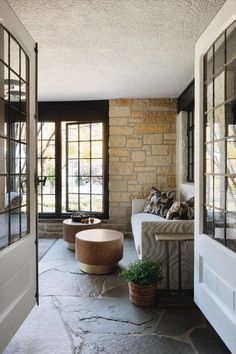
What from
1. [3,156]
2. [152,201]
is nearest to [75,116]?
[152,201]

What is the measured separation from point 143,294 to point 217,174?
127cm

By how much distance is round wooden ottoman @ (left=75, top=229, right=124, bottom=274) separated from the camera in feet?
10.00

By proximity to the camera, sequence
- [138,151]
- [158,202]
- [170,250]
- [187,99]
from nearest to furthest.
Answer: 1. [170,250]
2. [187,99]
3. [158,202]
4. [138,151]

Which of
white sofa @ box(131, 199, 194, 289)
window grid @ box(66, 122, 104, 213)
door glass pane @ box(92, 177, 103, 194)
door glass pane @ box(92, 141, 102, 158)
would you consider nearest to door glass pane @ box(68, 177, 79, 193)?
window grid @ box(66, 122, 104, 213)

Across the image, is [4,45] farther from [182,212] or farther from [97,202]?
[97,202]

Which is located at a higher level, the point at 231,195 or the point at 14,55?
the point at 14,55

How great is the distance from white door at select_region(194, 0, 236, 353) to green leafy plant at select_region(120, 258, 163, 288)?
435mm

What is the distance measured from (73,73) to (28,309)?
2.90m

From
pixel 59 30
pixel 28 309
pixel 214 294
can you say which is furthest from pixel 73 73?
Answer: pixel 214 294

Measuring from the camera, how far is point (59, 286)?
2.82 meters

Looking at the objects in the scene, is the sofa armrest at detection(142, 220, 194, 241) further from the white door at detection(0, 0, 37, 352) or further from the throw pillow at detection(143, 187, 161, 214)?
the throw pillow at detection(143, 187, 161, 214)

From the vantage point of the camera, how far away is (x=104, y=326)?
6.86ft

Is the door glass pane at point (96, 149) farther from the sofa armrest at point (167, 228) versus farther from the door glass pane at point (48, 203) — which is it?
the sofa armrest at point (167, 228)

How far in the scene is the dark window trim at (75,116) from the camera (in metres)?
5.02
